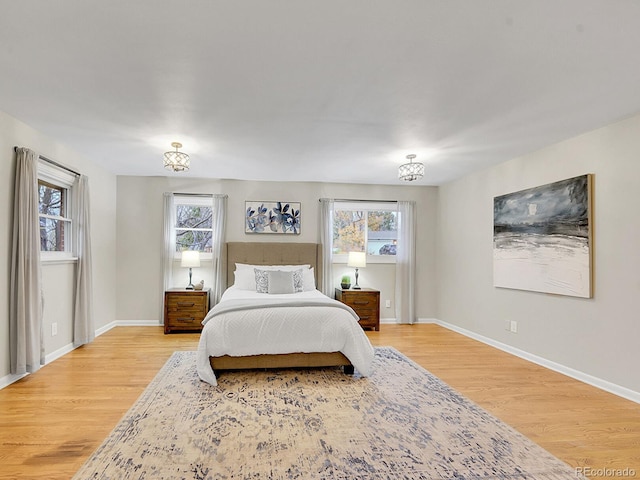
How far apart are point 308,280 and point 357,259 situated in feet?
3.10

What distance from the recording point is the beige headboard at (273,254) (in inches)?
230

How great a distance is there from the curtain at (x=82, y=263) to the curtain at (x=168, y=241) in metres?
1.21

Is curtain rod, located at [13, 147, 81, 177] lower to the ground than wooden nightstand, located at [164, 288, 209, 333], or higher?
higher

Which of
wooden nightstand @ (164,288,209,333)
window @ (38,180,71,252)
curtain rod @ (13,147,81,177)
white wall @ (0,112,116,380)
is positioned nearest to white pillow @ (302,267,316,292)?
wooden nightstand @ (164,288,209,333)

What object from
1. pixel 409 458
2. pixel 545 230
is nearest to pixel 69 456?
pixel 409 458

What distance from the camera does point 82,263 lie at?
176 inches

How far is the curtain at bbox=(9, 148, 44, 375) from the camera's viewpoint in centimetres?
329

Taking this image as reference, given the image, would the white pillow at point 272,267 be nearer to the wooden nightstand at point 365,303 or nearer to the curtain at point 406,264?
the wooden nightstand at point 365,303

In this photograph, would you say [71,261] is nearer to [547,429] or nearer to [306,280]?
[306,280]

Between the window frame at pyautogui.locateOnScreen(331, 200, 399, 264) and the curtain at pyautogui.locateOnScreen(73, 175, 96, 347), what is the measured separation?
3.54 meters

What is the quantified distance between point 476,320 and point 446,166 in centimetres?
219

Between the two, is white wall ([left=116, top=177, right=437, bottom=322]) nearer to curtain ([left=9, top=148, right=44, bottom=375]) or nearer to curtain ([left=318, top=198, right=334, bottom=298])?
curtain ([left=318, top=198, right=334, bottom=298])

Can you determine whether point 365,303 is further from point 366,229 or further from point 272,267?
point 272,267

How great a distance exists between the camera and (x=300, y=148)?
165 inches
